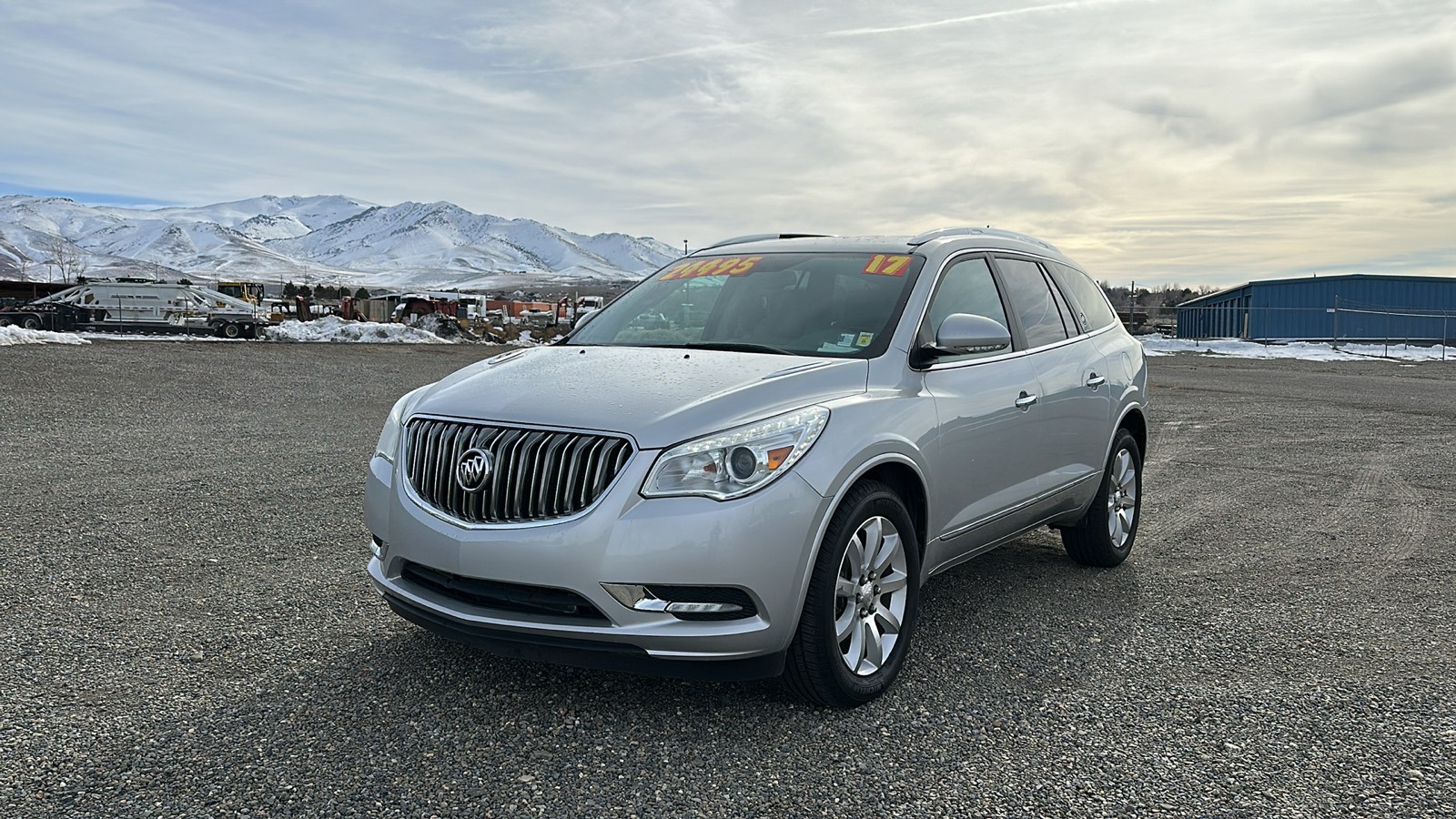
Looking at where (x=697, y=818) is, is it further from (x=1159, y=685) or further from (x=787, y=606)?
(x=1159, y=685)

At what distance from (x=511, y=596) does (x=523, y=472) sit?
402 millimetres

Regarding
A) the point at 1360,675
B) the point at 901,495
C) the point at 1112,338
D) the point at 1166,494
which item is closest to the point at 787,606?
the point at 901,495

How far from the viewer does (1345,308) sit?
2189 inches

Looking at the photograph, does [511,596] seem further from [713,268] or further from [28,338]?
[28,338]

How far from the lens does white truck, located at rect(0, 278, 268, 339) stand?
1460 inches

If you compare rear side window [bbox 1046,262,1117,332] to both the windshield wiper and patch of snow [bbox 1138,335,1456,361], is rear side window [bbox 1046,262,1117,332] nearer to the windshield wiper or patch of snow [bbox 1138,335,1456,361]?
the windshield wiper

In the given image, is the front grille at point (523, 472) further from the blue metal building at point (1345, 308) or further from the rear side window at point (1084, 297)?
the blue metal building at point (1345, 308)

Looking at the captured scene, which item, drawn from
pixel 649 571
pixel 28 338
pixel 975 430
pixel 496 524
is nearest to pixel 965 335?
pixel 975 430

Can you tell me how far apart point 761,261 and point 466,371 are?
1519 millimetres

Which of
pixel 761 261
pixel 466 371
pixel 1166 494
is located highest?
pixel 761 261

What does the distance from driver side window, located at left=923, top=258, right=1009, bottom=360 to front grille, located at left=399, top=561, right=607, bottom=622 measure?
1908mm

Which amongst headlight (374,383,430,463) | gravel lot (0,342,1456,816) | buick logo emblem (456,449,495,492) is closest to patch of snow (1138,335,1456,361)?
gravel lot (0,342,1456,816)

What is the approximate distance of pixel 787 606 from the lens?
3521mm

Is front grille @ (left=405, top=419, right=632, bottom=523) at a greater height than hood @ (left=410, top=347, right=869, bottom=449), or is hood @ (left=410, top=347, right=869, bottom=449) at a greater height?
hood @ (left=410, top=347, right=869, bottom=449)
